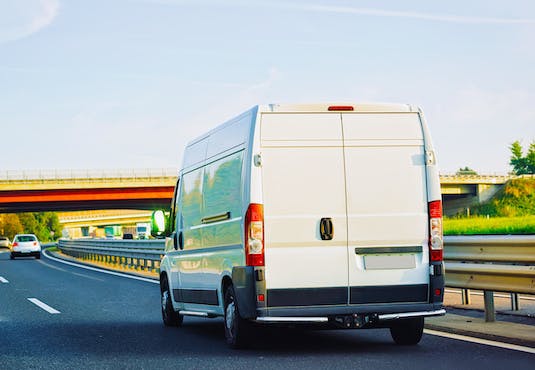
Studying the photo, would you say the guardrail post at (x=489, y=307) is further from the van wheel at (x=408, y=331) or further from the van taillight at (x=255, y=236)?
the van taillight at (x=255, y=236)

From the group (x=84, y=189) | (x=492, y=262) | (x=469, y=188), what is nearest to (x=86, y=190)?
(x=84, y=189)

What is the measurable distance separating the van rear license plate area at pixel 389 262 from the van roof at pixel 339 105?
137 cm

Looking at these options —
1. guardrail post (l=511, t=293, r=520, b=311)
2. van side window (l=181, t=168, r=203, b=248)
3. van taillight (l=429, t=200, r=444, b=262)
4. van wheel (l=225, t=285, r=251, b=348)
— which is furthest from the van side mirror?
guardrail post (l=511, t=293, r=520, b=311)

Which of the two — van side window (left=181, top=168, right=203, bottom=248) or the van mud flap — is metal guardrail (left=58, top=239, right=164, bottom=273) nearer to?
van side window (left=181, top=168, right=203, bottom=248)

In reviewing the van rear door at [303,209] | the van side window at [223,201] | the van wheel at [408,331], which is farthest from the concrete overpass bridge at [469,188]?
the van rear door at [303,209]

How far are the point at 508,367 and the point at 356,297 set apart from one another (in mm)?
1612

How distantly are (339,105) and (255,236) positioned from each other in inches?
58.2

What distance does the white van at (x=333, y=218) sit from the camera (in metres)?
8.39

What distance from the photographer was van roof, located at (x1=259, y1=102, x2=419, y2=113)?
8617 millimetres

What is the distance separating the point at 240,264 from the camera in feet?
28.1

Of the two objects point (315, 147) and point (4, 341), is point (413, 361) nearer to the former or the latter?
point (315, 147)

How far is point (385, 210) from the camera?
28.2 ft

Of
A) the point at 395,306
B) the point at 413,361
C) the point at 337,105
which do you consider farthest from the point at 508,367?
the point at 337,105

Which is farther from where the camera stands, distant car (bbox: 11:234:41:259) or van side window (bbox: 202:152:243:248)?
distant car (bbox: 11:234:41:259)
